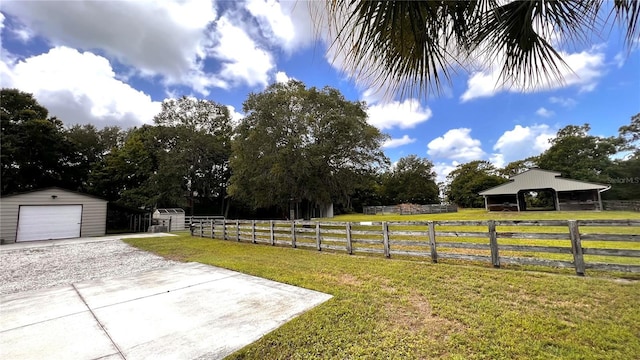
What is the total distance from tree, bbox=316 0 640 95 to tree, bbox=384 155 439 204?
47392 millimetres

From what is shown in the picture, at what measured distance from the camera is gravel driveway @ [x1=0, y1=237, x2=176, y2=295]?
557 centimetres

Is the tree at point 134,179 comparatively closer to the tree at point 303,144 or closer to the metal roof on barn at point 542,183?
the tree at point 303,144

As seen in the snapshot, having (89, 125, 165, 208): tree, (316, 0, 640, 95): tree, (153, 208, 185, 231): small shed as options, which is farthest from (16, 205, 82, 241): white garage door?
(316, 0, 640, 95): tree

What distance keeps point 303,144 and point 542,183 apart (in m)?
25.0

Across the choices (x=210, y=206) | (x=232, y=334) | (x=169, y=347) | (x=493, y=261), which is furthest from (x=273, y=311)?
(x=210, y=206)

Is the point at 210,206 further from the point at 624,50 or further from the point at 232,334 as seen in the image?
the point at 624,50

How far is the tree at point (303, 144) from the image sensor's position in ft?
42.8

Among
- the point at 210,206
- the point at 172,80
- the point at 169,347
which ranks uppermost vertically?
the point at 172,80

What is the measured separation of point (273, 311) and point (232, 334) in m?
0.66

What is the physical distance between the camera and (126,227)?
23.2 metres

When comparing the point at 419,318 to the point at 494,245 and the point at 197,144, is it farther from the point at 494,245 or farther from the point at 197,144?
the point at 197,144

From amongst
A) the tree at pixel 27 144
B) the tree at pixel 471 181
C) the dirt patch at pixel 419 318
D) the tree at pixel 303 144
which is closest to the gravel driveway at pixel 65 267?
the dirt patch at pixel 419 318

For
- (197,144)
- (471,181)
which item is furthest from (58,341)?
(471,181)

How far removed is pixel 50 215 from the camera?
49.1 feet
